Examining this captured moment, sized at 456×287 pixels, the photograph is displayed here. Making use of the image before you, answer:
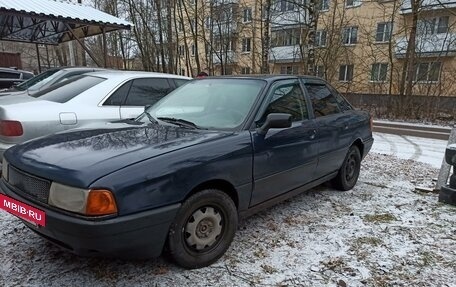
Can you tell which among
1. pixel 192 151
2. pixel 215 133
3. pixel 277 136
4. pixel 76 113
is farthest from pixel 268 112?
pixel 76 113

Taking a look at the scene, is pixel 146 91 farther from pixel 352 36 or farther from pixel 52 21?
pixel 352 36

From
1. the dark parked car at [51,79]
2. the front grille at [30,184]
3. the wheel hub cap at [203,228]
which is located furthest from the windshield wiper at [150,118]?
the dark parked car at [51,79]

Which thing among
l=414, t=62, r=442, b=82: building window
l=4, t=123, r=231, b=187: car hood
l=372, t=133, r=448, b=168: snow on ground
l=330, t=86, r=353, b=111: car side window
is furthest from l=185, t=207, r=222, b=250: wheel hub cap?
l=414, t=62, r=442, b=82: building window

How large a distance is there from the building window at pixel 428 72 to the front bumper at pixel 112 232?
14005 mm

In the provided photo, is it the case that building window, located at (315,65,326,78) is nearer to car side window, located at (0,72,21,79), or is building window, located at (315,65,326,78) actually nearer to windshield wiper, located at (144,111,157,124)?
car side window, located at (0,72,21,79)

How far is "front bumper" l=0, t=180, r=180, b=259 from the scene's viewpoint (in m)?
2.04

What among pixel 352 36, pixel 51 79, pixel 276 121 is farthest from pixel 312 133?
pixel 352 36

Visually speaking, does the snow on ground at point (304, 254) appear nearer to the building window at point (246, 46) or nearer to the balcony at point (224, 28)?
the balcony at point (224, 28)

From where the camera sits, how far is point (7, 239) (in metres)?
3.07

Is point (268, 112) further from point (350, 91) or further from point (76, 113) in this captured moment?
point (350, 91)

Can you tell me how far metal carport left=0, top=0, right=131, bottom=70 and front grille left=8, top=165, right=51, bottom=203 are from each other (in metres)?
7.44

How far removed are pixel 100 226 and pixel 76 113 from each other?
2.70m

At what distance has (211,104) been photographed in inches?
135

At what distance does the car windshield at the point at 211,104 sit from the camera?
316cm
